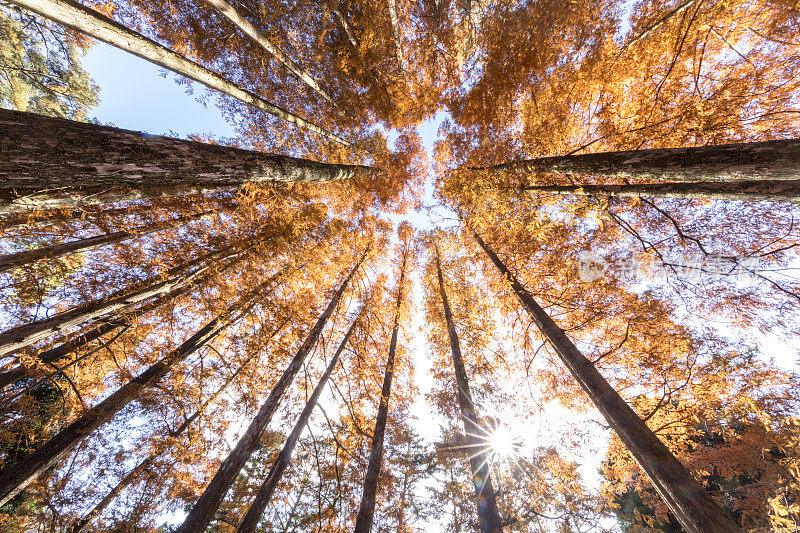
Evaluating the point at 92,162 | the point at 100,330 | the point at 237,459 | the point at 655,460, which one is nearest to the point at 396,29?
the point at 92,162

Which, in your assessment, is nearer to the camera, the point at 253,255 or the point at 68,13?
the point at 68,13

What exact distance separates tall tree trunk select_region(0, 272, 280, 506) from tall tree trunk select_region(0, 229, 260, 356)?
1749 mm

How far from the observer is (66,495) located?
6.85m

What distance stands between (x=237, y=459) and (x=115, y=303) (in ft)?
17.0

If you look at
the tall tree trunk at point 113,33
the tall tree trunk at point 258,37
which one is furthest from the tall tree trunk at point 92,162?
the tall tree trunk at point 258,37

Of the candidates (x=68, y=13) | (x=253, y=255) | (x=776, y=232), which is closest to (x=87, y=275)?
(x=253, y=255)

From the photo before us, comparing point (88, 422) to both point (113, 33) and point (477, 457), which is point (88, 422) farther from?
point (477, 457)

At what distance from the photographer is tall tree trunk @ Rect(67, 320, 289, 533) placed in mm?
6714

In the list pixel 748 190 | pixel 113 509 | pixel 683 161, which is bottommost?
pixel 113 509

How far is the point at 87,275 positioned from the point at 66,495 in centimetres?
651

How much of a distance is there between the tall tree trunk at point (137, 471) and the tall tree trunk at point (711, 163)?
8.38 meters

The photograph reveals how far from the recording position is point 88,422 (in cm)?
530

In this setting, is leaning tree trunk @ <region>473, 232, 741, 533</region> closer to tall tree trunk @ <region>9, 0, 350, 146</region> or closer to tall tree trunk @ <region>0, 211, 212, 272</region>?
tall tree trunk @ <region>9, 0, 350, 146</region>

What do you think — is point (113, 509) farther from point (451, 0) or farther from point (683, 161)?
point (451, 0)
